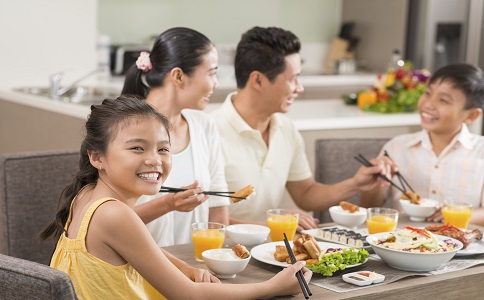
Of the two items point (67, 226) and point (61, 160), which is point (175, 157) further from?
point (67, 226)

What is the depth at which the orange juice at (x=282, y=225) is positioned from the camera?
2482mm

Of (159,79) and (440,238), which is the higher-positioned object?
(159,79)

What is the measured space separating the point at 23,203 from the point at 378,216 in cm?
113

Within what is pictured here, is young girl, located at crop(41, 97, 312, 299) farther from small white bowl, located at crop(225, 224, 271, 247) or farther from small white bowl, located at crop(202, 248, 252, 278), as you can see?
small white bowl, located at crop(225, 224, 271, 247)

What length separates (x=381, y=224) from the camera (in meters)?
2.56

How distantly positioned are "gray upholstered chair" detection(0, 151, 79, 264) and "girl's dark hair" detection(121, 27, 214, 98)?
14.7 inches

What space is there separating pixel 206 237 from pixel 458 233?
0.77 m

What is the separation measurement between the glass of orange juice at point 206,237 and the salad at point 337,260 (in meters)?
0.26

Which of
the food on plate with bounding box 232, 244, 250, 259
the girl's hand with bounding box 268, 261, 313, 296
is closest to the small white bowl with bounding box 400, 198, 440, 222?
the food on plate with bounding box 232, 244, 250, 259

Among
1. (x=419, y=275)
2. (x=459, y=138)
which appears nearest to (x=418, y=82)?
(x=459, y=138)

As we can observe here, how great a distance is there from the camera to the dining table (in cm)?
201

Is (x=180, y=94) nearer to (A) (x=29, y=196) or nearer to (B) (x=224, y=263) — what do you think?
(A) (x=29, y=196)

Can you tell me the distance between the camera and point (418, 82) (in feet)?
15.3

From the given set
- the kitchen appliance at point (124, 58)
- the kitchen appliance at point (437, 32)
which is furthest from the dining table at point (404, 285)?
the kitchen appliance at point (437, 32)
